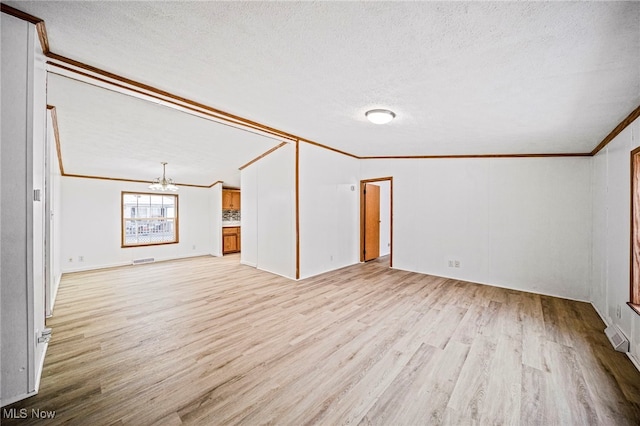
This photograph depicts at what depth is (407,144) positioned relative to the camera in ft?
13.7

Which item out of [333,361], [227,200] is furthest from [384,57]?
[227,200]

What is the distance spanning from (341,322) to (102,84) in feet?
11.3

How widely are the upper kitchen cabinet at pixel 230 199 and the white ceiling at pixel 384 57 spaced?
4.74m

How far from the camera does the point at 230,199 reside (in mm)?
8094

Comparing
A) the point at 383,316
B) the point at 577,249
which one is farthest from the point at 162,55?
the point at 577,249

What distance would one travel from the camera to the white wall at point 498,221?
3736mm

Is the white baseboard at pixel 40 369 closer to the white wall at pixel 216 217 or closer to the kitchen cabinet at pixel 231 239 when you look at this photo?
the white wall at pixel 216 217

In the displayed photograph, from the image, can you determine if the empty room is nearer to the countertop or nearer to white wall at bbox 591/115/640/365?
white wall at bbox 591/115/640/365

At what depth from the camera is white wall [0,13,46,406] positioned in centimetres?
150

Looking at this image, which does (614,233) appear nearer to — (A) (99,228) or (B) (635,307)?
(B) (635,307)

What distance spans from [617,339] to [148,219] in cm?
897

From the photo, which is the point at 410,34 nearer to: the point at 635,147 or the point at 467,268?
the point at 635,147

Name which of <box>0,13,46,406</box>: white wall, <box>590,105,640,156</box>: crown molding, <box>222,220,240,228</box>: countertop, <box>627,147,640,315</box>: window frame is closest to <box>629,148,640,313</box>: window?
<box>627,147,640,315</box>: window frame

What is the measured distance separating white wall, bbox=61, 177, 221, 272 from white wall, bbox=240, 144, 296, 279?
2538 mm
